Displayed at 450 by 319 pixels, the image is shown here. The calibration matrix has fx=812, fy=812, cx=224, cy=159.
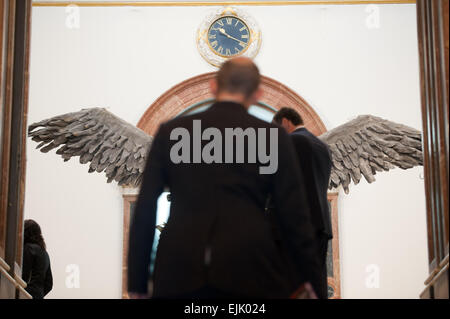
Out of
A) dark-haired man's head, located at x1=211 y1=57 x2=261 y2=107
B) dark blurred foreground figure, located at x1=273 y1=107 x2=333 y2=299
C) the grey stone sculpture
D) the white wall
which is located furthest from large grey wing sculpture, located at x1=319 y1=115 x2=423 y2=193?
the white wall

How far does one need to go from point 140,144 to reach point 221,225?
4301 millimetres

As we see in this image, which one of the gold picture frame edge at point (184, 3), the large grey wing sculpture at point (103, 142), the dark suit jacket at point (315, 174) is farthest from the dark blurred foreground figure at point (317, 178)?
the gold picture frame edge at point (184, 3)

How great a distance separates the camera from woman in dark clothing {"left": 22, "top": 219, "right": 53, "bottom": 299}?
5.39 m

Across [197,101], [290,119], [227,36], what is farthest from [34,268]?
[227,36]

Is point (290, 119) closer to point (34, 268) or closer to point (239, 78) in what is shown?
point (239, 78)

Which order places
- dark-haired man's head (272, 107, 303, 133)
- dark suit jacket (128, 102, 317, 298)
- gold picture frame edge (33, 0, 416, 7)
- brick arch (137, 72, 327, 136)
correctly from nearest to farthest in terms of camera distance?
dark suit jacket (128, 102, 317, 298)
dark-haired man's head (272, 107, 303, 133)
brick arch (137, 72, 327, 136)
gold picture frame edge (33, 0, 416, 7)

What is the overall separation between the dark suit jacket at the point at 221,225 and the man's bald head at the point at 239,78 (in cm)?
6

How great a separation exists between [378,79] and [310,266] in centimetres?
868

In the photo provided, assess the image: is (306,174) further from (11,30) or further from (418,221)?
(418,221)

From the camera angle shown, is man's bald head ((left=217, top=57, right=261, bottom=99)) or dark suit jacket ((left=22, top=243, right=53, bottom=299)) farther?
dark suit jacket ((left=22, top=243, right=53, bottom=299))

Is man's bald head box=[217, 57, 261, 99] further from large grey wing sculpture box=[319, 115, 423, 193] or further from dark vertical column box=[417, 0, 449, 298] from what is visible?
large grey wing sculpture box=[319, 115, 423, 193]

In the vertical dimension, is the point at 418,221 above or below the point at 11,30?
below
